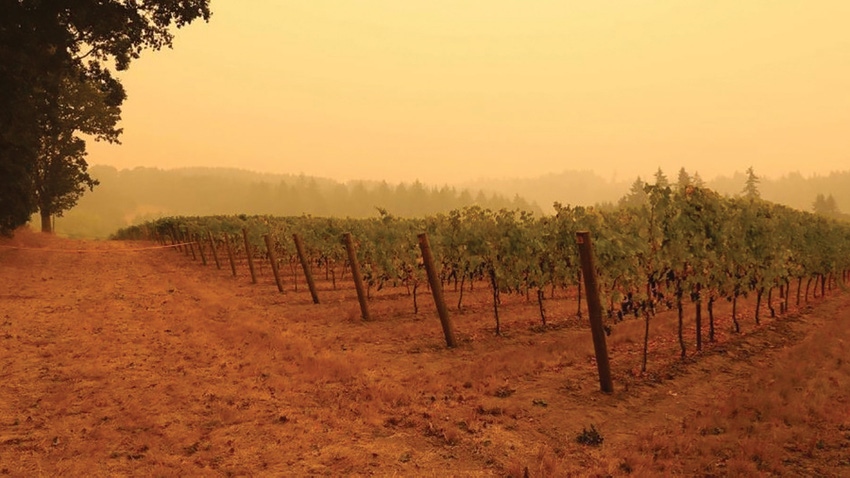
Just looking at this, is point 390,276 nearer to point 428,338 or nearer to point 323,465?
point 428,338

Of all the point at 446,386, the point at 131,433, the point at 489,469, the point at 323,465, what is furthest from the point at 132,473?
the point at 446,386

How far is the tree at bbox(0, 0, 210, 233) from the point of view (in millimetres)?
14938

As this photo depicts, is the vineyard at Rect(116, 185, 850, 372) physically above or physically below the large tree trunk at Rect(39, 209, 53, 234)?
below

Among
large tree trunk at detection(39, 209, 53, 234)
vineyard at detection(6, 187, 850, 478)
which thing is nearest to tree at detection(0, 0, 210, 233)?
vineyard at detection(6, 187, 850, 478)

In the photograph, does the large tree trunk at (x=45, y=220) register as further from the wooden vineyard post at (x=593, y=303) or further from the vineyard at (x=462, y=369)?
the wooden vineyard post at (x=593, y=303)

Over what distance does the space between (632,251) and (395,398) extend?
5.41 metres

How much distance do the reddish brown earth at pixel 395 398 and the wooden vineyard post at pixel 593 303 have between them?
333 mm

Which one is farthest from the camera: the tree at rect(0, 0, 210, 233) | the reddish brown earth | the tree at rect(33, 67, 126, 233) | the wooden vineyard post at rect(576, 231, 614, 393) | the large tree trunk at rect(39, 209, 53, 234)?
the large tree trunk at rect(39, 209, 53, 234)

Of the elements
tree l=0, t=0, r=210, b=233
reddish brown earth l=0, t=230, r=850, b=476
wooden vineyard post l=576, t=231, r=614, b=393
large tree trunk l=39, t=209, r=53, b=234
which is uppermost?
tree l=0, t=0, r=210, b=233

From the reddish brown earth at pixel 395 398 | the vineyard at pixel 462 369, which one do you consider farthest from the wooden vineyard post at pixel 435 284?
the reddish brown earth at pixel 395 398

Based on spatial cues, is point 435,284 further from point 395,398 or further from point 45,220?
point 45,220

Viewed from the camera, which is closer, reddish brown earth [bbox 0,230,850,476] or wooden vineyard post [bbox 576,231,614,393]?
reddish brown earth [bbox 0,230,850,476]

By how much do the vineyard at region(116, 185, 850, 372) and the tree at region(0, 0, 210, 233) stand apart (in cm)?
977

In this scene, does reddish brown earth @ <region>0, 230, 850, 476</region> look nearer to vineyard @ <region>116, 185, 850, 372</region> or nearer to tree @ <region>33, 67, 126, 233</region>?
vineyard @ <region>116, 185, 850, 372</region>
